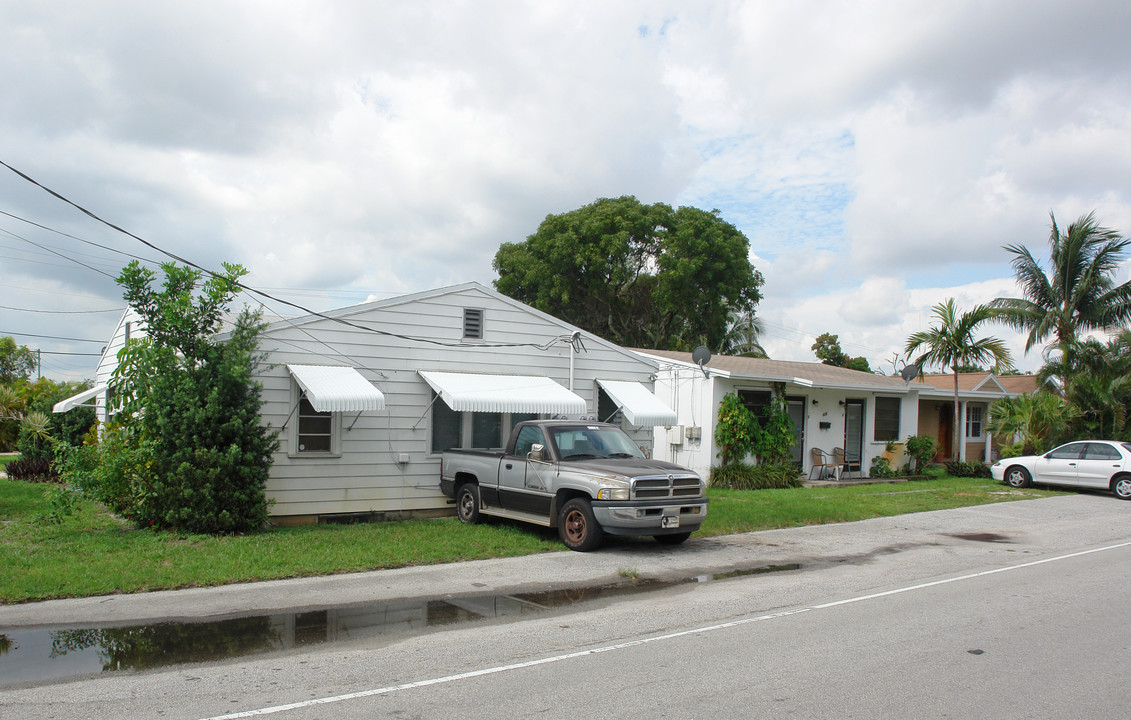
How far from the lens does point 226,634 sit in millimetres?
6566

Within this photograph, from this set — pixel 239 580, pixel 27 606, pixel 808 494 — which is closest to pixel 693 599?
pixel 239 580

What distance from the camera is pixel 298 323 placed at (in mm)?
12414

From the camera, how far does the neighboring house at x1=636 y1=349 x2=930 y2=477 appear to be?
19219 mm

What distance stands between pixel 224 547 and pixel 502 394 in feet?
16.2

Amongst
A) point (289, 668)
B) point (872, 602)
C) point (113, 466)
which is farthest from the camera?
point (113, 466)

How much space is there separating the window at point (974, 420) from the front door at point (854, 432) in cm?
783

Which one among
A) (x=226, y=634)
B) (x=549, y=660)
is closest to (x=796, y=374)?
(x=549, y=660)

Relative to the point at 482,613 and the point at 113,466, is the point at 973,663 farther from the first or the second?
the point at 113,466

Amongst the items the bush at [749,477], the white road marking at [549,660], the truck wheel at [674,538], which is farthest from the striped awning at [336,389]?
the bush at [749,477]

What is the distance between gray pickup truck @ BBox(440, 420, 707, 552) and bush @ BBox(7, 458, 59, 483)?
11.1 metres

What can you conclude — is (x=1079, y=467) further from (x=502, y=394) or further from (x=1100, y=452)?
(x=502, y=394)

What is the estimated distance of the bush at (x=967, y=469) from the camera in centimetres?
2353

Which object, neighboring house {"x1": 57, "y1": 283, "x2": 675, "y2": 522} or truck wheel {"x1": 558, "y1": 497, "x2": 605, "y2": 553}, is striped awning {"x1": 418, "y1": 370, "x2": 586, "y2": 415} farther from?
truck wheel {"x1": 558, "y1": 497, "x2": 605, "y2": 553}

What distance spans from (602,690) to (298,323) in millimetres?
8893
